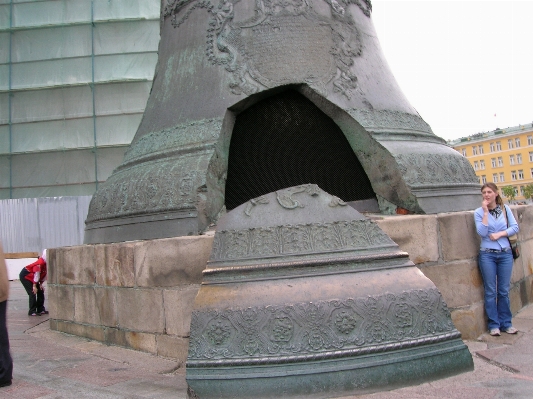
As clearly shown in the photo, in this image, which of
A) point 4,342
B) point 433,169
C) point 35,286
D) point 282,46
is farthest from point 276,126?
point 35,286

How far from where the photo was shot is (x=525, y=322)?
381cm

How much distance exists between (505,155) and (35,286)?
55274 mm

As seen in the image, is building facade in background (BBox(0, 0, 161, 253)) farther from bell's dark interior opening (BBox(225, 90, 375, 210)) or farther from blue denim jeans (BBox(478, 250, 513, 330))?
blue denim jeans (BBox(478, 250, 513, 330))

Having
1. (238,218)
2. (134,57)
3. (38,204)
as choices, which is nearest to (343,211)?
(238,218)

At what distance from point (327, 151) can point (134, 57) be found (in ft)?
58.6

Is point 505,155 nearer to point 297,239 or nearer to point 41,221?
point 41,221

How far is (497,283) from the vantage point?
11.9 ft

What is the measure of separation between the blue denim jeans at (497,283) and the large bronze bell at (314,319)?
931 mm

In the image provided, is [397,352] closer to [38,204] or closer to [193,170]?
[193,170]

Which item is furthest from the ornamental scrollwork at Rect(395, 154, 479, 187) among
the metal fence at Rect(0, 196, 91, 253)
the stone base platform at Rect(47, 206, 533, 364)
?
the metal fence at Rect(0, 196, 91, 253)

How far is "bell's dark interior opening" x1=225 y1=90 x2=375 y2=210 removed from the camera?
176 inches

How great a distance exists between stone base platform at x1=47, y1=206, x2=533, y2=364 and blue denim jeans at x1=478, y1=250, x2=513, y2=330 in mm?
71

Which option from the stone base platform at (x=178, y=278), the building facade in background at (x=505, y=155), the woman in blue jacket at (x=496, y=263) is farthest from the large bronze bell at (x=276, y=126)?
the building facade in background at (x=505, y=155)

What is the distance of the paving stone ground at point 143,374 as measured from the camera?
2.47 metres
